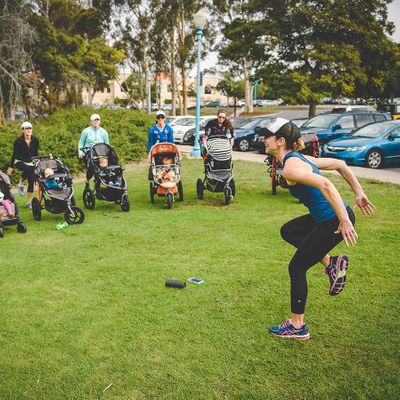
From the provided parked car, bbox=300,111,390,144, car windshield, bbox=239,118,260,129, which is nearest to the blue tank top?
parked car, bbox=300,111,390,144

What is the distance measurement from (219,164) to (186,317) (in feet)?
19.7

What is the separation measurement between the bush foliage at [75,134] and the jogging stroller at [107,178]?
7.37ft

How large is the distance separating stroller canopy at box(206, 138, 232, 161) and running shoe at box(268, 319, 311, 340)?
20.5ft

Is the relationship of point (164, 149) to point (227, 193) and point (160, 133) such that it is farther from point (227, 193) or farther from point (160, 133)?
point (227, 193)

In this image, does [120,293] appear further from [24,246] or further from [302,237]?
[24,246]

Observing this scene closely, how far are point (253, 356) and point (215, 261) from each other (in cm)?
248

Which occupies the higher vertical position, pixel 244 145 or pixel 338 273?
pixel 244 145

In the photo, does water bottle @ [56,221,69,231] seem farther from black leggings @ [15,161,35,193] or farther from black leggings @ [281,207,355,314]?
black leggings @ [281,207,355,314]

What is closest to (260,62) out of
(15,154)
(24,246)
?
(15,154)

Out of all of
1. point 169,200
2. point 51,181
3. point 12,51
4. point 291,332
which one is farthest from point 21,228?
point 12,51

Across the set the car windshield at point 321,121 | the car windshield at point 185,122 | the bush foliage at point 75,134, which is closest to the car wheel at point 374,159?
the car windshield at point 321,121

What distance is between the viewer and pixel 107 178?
32.1ft

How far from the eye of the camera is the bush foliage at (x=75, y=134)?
14.9 metres

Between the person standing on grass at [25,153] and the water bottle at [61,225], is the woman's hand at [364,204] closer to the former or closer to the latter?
the water bottle at [61,225]
